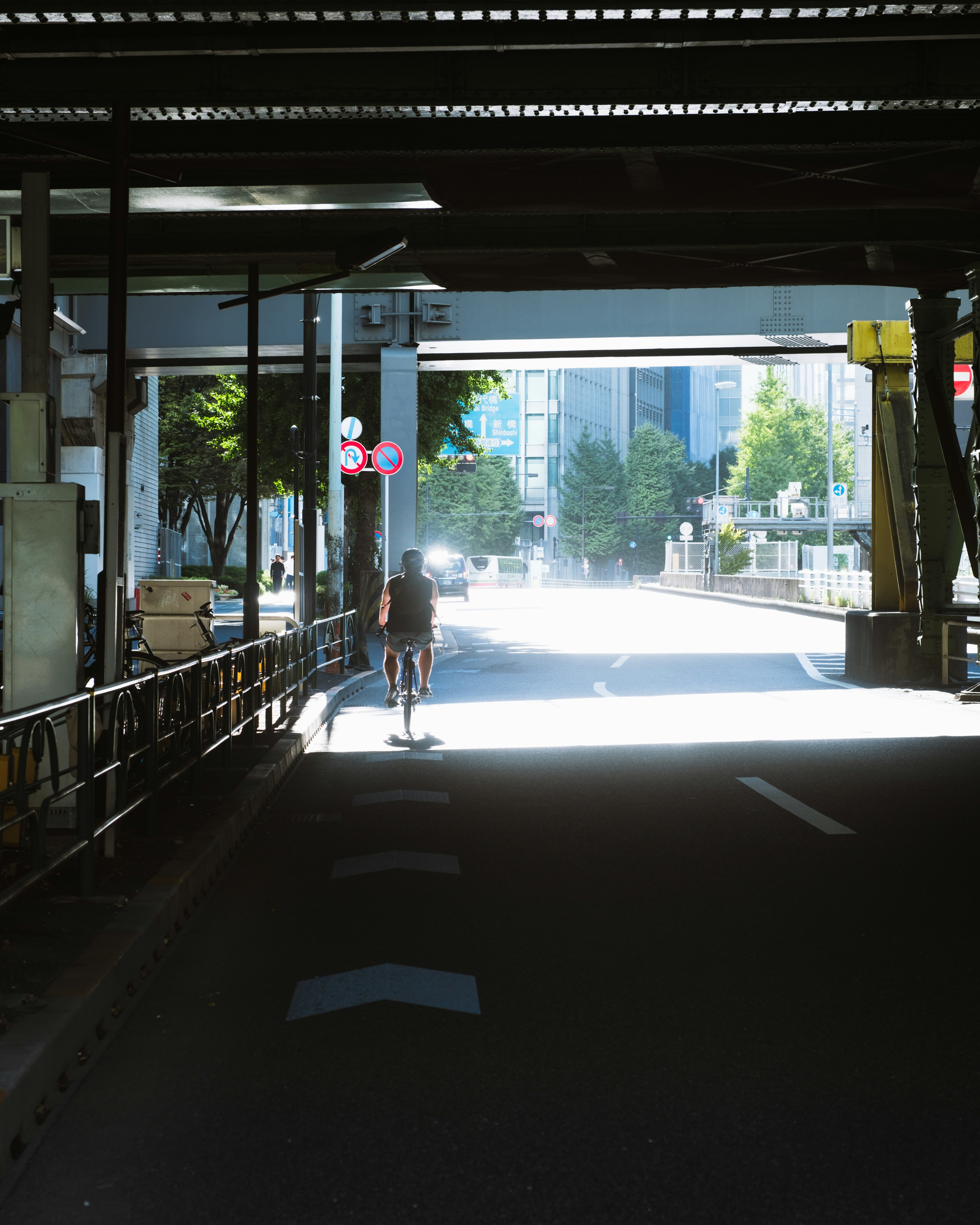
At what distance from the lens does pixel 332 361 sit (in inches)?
901

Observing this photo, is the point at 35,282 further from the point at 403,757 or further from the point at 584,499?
the point at 584,499

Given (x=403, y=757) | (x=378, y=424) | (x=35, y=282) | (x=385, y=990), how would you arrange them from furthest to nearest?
1. (x=378, y=424)
2. (x=403, y=757)
3. (x=35, y=282)
4. (x=385, y=990)

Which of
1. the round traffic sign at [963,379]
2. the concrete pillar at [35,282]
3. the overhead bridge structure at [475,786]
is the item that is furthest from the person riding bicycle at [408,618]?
the round traffic sign at [963,379]

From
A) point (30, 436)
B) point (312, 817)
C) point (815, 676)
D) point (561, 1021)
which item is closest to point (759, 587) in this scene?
point (815, 676)

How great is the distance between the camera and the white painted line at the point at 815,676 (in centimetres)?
1902

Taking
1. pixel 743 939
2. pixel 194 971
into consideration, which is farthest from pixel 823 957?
pixel 194 971

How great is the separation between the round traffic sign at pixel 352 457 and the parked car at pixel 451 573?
120 ft

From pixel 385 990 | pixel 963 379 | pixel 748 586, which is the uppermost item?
pixel 963 379

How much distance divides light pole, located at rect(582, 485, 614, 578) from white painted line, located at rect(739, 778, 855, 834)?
109299mm

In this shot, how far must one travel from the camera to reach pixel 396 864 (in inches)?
294

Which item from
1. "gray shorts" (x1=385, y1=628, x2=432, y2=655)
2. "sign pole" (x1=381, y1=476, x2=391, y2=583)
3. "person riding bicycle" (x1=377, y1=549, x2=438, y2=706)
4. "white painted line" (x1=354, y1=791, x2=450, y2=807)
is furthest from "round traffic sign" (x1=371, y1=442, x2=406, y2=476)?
"white painted line" (x1=354, y1=791, x2=450, y2=807)

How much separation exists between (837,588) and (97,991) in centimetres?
4343

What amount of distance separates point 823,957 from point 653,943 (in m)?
0.70

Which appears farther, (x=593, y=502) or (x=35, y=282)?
(x=593, y=502)
